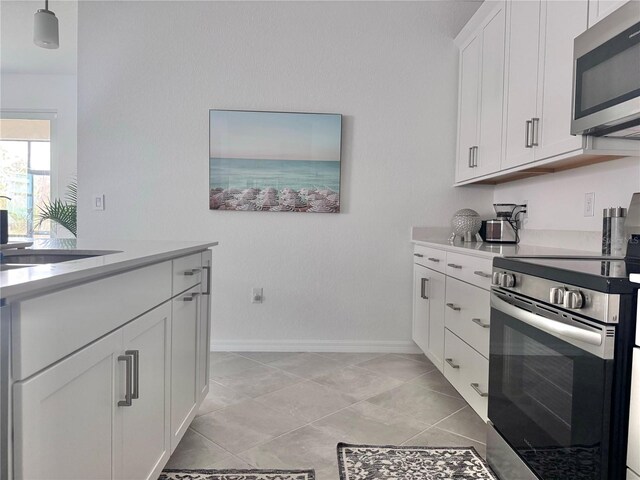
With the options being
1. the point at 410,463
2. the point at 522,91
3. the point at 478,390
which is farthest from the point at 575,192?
the point at 410,463

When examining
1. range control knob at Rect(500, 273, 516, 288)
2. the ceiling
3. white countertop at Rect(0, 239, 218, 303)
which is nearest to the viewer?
white countertop at Rect(0, 239, 218, 303)

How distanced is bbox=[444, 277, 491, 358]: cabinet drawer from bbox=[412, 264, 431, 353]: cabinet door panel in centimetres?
42

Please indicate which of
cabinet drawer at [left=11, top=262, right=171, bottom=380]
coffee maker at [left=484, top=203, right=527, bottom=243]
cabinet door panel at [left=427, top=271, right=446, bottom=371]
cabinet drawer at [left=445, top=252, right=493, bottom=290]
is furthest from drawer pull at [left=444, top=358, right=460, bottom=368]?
cabinet drawer at [left=11, top=262, right=171, bottom=380]

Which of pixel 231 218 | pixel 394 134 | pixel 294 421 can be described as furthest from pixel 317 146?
pixel 294 421

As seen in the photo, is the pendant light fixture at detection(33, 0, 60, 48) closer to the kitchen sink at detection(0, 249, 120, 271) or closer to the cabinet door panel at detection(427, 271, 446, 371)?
the kitchen sink at detection(0, 249, 120, 271)

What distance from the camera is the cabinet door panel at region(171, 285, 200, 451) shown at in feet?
5.37

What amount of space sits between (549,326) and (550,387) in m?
0.19

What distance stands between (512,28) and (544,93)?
0.57 m

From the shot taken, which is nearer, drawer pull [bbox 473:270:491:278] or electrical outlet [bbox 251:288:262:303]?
drawer pull [bbox 473:270:491:278]

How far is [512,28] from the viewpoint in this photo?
239cm

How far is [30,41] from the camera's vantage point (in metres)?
4.23

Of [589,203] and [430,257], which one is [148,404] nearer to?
[430,257]

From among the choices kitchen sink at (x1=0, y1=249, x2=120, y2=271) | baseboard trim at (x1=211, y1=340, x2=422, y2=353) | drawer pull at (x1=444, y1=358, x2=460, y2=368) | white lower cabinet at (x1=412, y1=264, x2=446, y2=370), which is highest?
kitchen sink at (x1=0, y1=249, x2=120, y2=271)

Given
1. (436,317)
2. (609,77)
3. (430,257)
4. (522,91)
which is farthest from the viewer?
(430,257)
